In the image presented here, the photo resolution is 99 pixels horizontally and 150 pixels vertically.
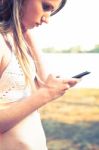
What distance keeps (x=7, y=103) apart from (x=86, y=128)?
472 mm

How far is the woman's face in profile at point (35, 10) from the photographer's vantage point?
1422mm

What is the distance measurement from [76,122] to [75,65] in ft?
0.84

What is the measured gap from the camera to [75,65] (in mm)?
1609

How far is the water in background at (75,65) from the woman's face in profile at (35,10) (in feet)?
0.66

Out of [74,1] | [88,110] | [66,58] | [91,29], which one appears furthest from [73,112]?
[74,1]

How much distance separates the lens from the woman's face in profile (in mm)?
1422

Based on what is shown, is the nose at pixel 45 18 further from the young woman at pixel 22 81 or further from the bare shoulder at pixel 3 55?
the bare shoulder at pixel 3 55

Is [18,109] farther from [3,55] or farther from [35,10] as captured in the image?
[35,10]

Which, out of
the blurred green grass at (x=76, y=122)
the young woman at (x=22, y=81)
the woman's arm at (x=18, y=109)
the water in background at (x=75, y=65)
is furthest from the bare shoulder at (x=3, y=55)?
the blurred green grass at (x=76, y=122)

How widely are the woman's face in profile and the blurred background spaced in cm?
16

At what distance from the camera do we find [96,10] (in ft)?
5.40

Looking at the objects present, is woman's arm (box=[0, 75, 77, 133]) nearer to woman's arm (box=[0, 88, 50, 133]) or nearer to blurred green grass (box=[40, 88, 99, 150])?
woman's arm (box=[0, 88, 50, 133])

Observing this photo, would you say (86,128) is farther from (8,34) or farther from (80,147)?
(8,34)

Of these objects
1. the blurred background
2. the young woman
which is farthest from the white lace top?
the blurred background
